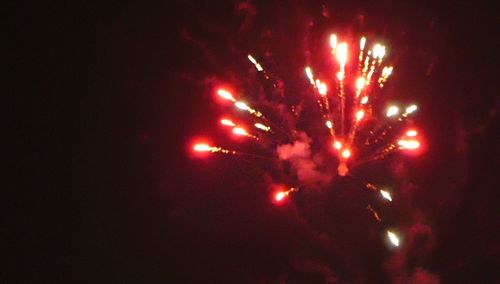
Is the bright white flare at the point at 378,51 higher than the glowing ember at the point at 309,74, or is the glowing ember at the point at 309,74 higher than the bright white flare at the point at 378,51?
the bright white flare at the point at 378,51

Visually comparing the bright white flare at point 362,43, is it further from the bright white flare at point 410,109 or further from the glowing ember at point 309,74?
the bright white flare at point 410,109

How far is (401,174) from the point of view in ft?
56.6

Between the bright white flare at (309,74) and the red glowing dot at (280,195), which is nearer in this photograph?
the bright white flare at (309,74)

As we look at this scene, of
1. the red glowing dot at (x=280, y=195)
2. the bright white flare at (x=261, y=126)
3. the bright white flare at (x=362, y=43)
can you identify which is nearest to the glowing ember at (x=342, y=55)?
the bright white flare at (x=362, y=43)

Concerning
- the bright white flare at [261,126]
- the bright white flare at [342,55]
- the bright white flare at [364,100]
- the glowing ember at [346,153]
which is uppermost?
A: the bright white flare at [342,55]

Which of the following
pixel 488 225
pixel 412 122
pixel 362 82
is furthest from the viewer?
pixel 488 225

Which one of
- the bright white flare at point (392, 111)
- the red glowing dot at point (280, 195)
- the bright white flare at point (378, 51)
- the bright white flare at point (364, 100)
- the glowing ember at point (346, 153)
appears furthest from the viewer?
the red glowing dot at point (280, 195)

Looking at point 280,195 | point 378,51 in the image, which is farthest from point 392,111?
point 280,195

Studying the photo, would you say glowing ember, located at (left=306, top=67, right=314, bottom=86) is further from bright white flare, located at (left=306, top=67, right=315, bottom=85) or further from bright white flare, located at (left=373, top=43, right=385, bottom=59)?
bright white flare, located at (left=373, top=43, right=385, bottom=59)

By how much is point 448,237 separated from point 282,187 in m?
6.62

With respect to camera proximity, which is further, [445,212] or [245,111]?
[445,212]

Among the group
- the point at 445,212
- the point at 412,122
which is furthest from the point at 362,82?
the point at 445,212

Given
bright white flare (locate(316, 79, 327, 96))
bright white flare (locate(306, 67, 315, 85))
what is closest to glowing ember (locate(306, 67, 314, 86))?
bright white flare (locate(306, 67, 315, 85))

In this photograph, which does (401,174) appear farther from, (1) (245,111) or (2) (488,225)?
(1) (245,111)
